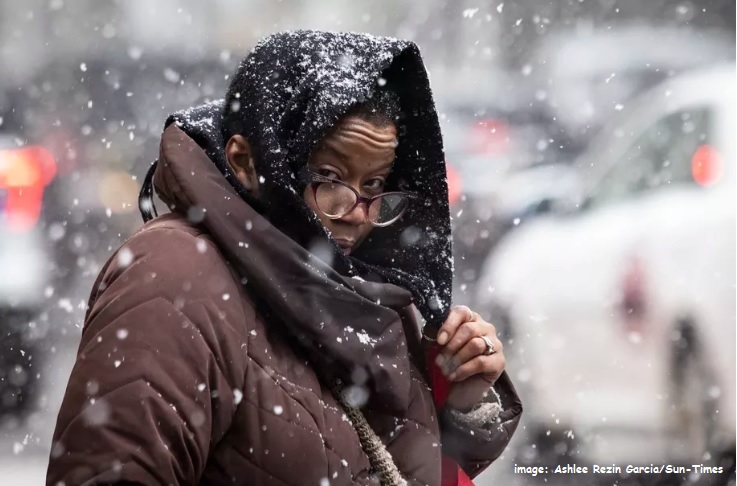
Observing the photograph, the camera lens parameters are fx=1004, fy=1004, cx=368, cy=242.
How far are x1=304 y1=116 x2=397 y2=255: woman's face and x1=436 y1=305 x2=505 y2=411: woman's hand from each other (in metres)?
0.31

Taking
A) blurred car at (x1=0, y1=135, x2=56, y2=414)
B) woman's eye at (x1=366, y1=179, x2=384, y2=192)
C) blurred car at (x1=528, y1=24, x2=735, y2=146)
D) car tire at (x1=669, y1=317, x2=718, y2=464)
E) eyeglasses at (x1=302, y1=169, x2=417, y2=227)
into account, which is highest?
blurred car at (x1=528, y1=24, x2=735, y2=146)

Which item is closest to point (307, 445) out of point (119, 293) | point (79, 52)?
point (119, 293)

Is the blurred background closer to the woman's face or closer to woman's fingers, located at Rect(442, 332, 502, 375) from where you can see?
woman's fingers, located at Rect(442, 332, 502, 375)

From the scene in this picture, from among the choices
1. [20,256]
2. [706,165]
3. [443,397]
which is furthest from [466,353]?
[20,256]

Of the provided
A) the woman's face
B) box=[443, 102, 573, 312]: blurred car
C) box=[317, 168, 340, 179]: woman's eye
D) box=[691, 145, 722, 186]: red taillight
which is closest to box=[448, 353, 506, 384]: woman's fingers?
the woman's face

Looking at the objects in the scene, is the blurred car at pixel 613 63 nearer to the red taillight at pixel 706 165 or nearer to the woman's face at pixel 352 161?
the red taillight at pixel 706 165

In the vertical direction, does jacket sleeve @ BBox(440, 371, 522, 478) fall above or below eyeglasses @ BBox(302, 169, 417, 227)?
below

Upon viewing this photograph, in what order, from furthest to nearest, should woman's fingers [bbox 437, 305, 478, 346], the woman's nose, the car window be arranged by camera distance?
1. the car window
2. woman's fingers [bbox 437, 305, 478, 346]
3. the woman's nose

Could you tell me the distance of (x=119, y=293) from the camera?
1.67 m

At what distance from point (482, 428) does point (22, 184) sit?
4321mm

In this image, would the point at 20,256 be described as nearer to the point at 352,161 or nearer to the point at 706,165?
the point at 706,165

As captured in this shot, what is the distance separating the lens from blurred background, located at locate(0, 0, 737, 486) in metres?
5.61

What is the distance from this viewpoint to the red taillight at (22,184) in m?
5.81

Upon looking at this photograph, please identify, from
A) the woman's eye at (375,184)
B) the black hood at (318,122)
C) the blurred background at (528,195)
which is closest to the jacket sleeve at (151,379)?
the black hood at (318,122)
